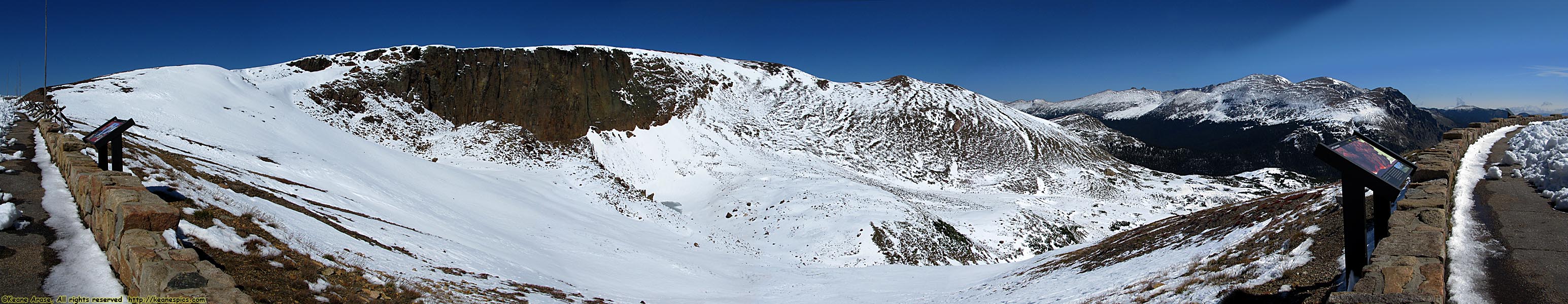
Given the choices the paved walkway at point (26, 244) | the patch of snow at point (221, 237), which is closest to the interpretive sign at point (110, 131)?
the paved walkway at point (26, 244)

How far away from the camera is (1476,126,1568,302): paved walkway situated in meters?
6.23

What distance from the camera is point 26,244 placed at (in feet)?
27.8

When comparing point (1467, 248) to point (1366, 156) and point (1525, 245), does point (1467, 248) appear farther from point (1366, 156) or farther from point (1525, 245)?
point (1366, 156)

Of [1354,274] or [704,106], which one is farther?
[704,106]

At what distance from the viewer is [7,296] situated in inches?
267

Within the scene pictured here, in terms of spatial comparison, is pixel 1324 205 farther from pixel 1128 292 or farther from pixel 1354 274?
pixel 1354 274

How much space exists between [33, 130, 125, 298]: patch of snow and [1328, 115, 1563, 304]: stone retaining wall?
1266 cm

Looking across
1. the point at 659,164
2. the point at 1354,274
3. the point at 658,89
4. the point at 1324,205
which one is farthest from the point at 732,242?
the point at 658,89

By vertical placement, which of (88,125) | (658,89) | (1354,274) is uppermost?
(658,89)

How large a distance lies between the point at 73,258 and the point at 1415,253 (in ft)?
51.5

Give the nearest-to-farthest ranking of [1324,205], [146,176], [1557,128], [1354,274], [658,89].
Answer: [1354,274] < [1324,205] < [146,176] < [1557,128] < [658,89]

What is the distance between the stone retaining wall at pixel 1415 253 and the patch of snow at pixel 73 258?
12.7 metres

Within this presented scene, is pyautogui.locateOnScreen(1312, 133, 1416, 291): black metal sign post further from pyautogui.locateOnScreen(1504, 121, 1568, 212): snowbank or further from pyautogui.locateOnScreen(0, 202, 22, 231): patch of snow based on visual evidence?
pyautogui.locateOnScreen(0, 202, 22, 231): patch of snow

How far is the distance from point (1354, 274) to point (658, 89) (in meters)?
50.6
